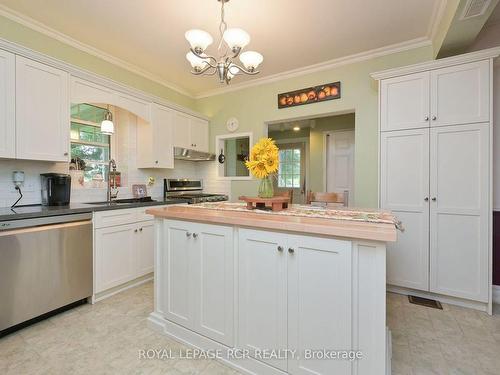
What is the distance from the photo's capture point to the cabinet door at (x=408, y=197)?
8.13 ft

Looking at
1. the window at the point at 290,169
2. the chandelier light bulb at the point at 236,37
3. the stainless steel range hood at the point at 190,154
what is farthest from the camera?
the window at the point at 290,169

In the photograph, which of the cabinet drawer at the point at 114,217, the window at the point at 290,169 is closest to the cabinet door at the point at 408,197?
the cabinet drawer at the point at 114,217

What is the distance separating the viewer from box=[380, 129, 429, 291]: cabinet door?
2.48m

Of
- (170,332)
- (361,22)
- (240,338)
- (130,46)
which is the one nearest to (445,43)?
(361,22)

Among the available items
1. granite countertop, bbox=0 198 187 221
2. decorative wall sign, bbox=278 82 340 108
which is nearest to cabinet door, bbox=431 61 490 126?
decorative wall sign, bbox=278 82 340 108

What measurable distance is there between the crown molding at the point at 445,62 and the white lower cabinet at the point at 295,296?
227 centimetres

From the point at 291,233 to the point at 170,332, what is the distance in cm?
131

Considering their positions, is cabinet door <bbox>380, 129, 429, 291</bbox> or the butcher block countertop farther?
cabinet door <bbox>380, 129, 429, 291</bbox>

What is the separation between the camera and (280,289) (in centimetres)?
139

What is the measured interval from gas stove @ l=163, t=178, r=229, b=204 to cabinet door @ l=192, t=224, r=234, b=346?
1.91 metres

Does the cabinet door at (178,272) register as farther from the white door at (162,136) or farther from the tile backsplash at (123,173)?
the white door at (162,136)

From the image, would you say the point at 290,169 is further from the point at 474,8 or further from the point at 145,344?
the point at 145,344

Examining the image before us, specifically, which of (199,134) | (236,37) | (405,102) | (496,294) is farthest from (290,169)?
(236,37)

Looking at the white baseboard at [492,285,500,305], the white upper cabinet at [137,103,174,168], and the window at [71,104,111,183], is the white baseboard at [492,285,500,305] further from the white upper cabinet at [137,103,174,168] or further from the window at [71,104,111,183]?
the window at [71,104,111,183]
